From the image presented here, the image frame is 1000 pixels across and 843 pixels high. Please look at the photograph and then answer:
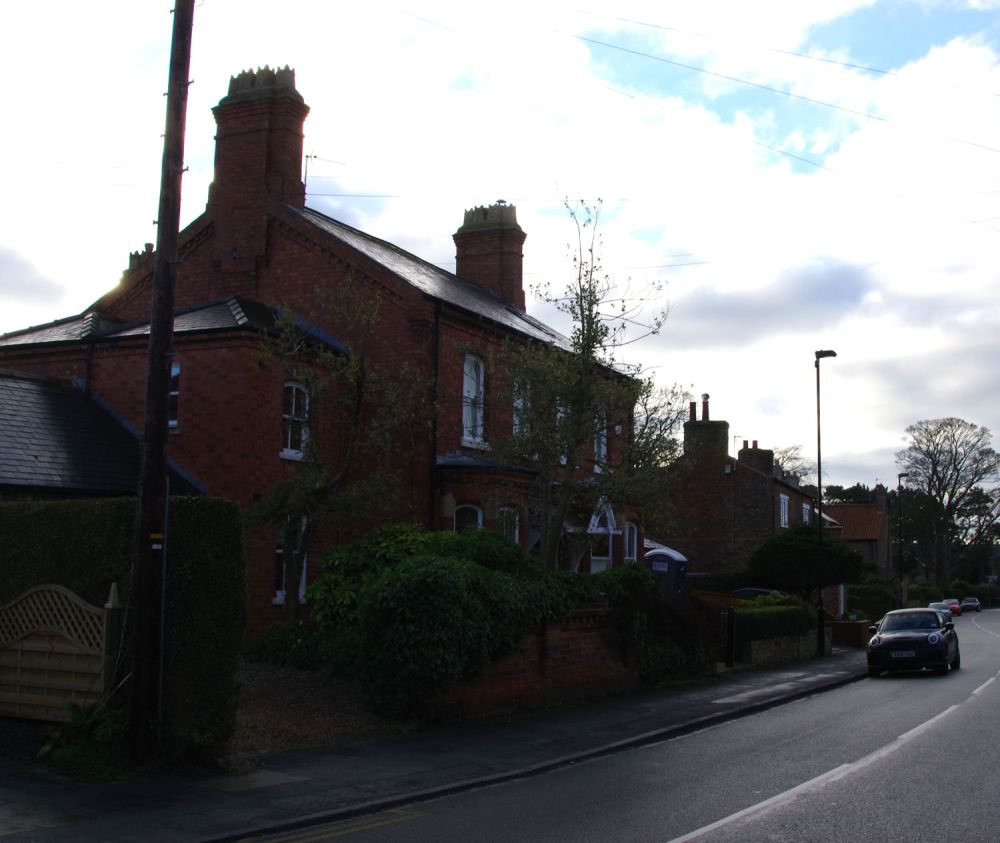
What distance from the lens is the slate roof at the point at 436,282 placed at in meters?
25.7

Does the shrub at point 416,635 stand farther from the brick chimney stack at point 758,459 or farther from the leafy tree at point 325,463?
the brick chimney stack at point 758,459

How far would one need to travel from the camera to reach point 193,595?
10883 millimetres

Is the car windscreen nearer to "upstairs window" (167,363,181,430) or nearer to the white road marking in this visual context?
the white road marking

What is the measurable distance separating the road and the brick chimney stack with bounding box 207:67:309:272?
1696cm

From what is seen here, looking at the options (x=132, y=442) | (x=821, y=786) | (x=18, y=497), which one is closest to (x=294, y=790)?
(x=821, y=786)

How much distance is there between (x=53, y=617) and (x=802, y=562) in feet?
112

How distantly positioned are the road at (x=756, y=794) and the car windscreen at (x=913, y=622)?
34.5 feet

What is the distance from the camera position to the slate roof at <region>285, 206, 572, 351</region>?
84.2ft

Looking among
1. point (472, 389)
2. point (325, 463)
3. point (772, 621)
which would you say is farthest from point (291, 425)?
point (772, 621)

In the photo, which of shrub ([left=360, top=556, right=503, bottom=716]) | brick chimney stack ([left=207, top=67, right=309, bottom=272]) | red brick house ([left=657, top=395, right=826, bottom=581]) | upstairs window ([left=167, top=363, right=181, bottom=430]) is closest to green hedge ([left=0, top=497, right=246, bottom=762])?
shrub ([left=360, top=556, right=503, bottom=716])

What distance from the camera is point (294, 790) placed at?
1003cm

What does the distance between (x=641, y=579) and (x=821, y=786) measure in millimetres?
9576

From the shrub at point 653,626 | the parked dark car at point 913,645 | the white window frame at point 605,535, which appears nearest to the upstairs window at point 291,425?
the shrub at point 653,626

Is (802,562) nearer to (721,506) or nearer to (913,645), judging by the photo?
(721,506)
